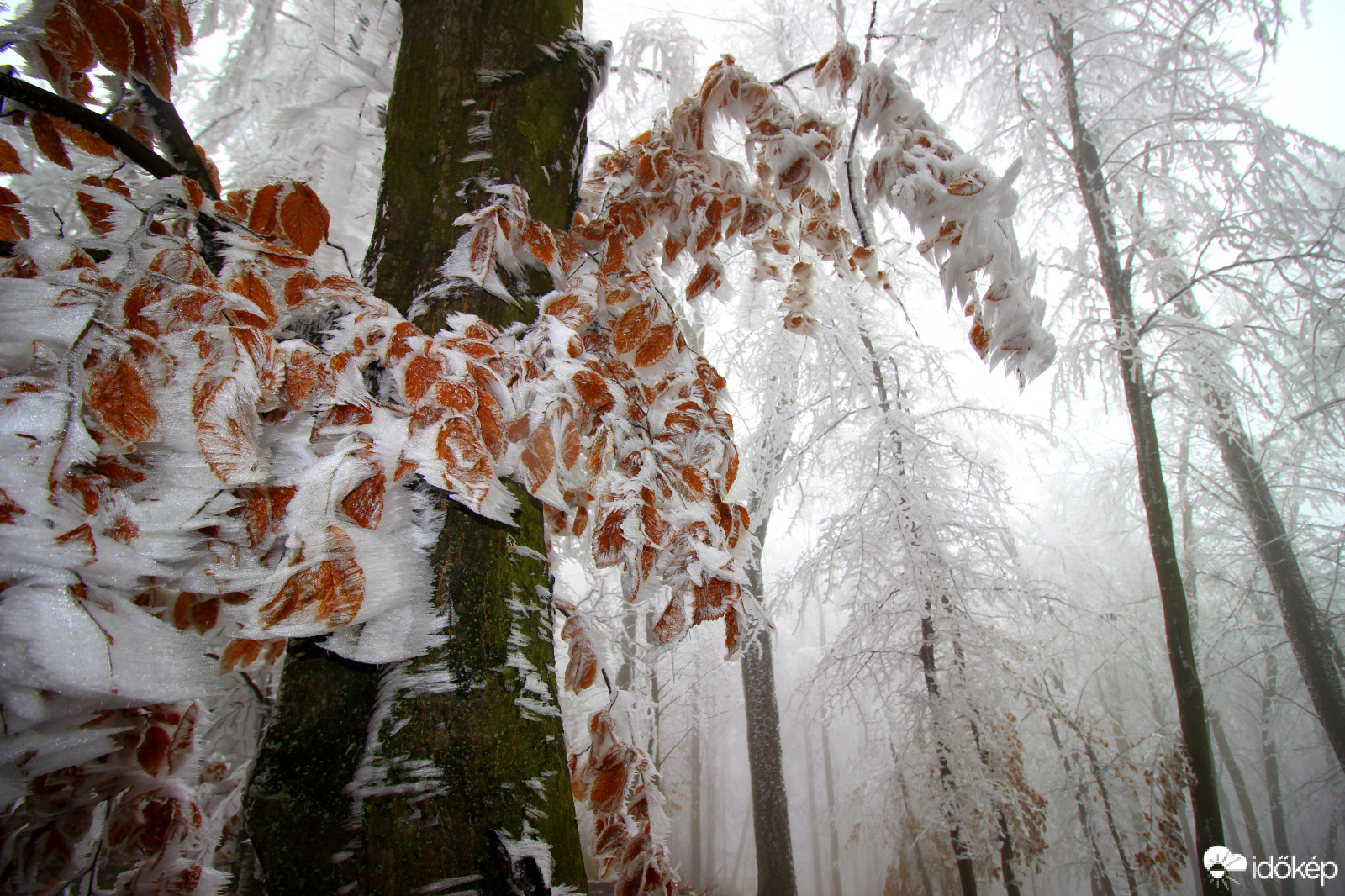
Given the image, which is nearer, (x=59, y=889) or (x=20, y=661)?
(x=20, y=661)

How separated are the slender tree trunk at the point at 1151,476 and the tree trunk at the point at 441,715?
4.07m

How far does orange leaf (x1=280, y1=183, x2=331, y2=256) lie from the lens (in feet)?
3.28

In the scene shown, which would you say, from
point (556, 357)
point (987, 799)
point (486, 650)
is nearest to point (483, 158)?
point (556, 357)

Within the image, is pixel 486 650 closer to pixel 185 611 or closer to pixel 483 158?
pixel 185 611

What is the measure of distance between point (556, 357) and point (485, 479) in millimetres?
267

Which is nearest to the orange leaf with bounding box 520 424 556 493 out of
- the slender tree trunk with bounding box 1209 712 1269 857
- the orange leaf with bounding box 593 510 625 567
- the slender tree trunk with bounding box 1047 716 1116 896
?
the orange leaf with bounding box 593 510 625 567

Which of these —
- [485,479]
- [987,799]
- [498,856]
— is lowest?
[987,799]

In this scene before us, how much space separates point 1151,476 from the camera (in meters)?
3.55

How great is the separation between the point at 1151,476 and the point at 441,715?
14.9ft

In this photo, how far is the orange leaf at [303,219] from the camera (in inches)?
39.4

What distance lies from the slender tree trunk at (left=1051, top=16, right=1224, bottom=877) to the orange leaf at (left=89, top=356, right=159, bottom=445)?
4536 mm

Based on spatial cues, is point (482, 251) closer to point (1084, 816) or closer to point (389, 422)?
point (389, 422)

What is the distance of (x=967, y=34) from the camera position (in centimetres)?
412

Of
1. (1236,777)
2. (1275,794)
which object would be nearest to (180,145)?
(1275,794)
